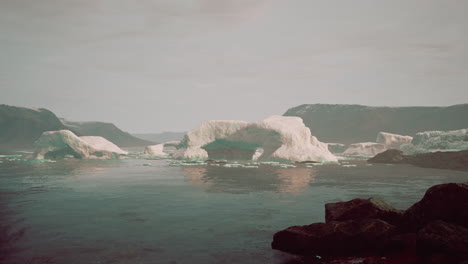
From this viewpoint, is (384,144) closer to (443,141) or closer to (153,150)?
(443,141)

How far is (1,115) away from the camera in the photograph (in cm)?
14838

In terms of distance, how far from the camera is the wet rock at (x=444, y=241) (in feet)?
18.8

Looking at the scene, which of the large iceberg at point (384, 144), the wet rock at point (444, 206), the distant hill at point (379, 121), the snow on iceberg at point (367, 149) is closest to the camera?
the wet rock at point (444, 206)

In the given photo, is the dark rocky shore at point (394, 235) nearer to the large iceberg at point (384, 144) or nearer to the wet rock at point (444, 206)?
the wet rock at point (444, 206)

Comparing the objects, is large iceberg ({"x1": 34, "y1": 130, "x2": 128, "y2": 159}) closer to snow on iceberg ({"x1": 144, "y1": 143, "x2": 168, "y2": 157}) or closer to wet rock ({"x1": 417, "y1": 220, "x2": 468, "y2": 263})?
snow on iceberg ({"x1": 144, "y1": 143, "x2": 168, "y2": 157})

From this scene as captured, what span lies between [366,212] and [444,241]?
2489mm

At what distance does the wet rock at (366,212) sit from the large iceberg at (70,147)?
45.3 m

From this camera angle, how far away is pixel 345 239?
7242 millimetres

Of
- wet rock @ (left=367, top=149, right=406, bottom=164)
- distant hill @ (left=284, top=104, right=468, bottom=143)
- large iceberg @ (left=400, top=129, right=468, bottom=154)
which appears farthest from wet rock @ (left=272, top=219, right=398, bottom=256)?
Answer: distant hill @ (left=284, top=104, right=468, bottom=143)

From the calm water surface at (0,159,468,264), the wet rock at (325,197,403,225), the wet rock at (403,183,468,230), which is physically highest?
the wet rock at (403,183,468,230)

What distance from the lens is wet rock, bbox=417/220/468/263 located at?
18.8ft

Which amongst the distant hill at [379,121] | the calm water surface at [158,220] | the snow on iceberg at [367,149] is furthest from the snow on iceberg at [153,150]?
the distant hill at [379,121]

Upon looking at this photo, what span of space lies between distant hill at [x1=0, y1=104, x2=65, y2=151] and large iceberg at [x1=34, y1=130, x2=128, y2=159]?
9939cm

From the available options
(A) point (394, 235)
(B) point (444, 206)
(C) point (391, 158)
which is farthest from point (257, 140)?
(B) point (444, 206)
